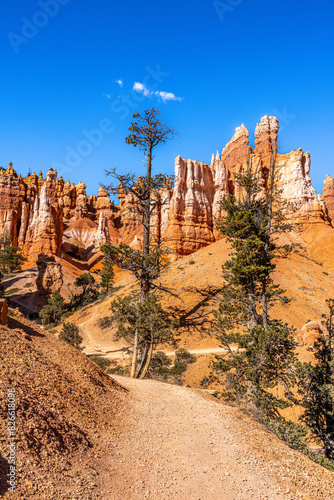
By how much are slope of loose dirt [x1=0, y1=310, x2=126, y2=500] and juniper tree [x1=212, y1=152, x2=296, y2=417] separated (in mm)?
5444

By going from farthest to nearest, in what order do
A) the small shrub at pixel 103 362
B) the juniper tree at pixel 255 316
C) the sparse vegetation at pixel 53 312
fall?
the sparse vegetation at pixel 53 312
the small shrub at pixel 103 362
the juniper tree at pixel 255 316

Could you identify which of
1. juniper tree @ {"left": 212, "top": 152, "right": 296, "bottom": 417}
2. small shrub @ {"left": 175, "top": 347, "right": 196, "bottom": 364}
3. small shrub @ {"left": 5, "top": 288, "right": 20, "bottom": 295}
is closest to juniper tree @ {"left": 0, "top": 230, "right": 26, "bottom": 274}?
small shrub @ {"left": 5, "top": 288, "right": 20, "bottom": 295}

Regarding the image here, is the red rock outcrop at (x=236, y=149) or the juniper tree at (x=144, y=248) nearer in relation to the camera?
the juniper tree at (x=144, y=248)

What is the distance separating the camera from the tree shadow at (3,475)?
10.5 feet

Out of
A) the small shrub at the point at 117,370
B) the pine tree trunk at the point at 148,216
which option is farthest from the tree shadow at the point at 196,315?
the pine tree trunk at the point at 148,216

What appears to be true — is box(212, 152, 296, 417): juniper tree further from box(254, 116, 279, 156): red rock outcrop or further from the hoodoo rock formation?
box(254, 116, 279, 156): red rock outcrop

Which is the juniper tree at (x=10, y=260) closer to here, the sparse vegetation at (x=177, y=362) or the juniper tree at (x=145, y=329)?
the sparse vegetation at (x=177, y=362)

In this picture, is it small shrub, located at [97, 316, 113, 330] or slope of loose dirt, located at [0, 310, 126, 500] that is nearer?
slope of loose dirt, located at [0, 310, 126, 500]

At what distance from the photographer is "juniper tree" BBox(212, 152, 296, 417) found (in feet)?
36.9

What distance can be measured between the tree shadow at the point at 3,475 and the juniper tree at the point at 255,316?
9.31 meters

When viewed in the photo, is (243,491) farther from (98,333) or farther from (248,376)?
(98,333)

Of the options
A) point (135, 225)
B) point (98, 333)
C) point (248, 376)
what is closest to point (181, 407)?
point (248, 376)

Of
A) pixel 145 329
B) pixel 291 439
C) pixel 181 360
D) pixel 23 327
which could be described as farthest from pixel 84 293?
pixel 291 439

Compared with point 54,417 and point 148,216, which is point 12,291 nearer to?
point 148,216
